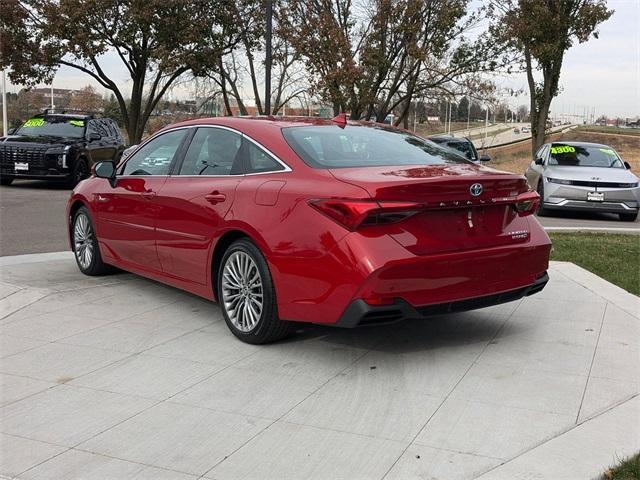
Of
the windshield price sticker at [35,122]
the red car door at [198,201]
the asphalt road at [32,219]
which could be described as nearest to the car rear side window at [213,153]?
the red car door at [198,201]

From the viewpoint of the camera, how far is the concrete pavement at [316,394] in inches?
126

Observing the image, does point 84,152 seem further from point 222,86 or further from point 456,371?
point 222,86

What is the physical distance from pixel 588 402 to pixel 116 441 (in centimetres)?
251

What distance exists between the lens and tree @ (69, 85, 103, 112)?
203ft

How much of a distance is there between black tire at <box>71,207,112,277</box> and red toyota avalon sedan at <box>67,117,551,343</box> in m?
1.08

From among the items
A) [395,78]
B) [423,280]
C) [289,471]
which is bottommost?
[289,471]

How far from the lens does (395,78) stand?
2728cm

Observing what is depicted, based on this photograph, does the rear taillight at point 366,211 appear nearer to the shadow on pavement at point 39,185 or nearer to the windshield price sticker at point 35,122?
the shadow on pavement at point 39,185

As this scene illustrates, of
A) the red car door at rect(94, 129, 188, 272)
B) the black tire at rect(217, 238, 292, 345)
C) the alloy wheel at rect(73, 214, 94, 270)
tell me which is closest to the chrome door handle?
the black tire at rect(217, 238, 292, 345)

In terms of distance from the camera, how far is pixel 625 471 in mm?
3084

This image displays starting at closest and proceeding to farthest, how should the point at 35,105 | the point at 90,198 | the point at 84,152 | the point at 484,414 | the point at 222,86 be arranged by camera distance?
the point at 484,414, the point at 90,198, the point at 84,152, the point at 222,86, the point at 35,105

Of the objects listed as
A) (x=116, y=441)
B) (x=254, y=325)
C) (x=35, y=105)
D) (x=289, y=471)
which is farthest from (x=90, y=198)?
(x=35, y=105)

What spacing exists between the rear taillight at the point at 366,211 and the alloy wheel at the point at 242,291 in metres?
0.84

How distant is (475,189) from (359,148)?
39.8 inches
